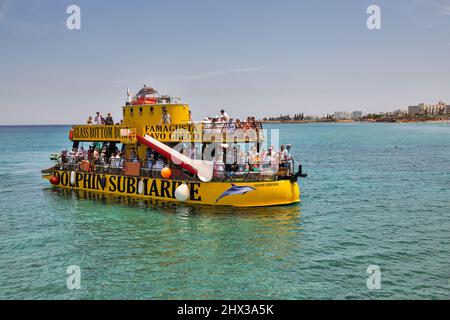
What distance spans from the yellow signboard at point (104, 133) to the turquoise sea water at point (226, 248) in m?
4.07

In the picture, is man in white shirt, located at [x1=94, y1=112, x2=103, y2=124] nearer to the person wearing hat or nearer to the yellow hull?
the yellow hull

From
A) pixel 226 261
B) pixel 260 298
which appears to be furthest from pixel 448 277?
pixel 226 261

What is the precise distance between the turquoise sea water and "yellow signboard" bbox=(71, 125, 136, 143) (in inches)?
160

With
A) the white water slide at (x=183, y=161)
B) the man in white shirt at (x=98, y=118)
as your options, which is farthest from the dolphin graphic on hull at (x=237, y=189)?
the man in white shirt at (x=98, y=118)

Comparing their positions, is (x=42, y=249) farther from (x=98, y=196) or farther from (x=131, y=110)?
(x=131, y=110)

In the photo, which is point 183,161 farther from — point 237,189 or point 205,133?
point 237,189

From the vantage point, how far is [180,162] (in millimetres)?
22188

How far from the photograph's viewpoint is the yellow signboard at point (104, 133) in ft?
82.7

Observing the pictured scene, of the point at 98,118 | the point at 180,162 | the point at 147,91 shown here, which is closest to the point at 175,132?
the point at 180,162

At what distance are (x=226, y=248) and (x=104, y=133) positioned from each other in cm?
1558

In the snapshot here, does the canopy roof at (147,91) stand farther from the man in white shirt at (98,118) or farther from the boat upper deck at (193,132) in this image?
the man in white shirt at (98,118)

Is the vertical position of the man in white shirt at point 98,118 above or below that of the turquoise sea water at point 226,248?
above

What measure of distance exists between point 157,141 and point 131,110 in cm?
360

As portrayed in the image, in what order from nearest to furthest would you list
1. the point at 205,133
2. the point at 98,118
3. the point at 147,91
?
the point at 205,133 → the point at 147,91 → the point at 98,118
